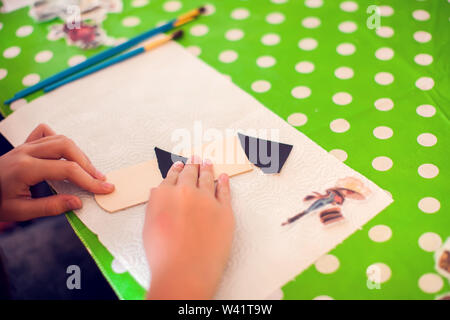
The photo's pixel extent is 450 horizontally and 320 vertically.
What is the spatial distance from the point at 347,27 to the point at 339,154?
343 mm

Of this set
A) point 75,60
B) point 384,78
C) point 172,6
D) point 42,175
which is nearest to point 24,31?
point 75,60

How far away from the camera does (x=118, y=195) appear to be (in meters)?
0.59

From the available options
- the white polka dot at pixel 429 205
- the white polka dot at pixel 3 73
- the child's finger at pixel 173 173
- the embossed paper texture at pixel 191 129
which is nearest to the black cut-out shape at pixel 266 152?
the embossed paper texture at pixel 191 129

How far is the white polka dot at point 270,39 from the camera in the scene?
80 cm

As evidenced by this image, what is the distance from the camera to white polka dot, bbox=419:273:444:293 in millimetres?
487

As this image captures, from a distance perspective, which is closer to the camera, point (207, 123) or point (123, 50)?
point (207, 123)

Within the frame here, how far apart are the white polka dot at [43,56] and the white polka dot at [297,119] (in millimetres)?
538

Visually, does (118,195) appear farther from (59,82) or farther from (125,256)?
(59,82)

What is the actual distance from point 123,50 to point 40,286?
0.65 meters

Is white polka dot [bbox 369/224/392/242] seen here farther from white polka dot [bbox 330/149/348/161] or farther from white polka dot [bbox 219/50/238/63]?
white polka dot [bbox 219/50/238/63]

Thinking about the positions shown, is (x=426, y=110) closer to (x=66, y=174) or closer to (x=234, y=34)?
(x=234, y=34)
